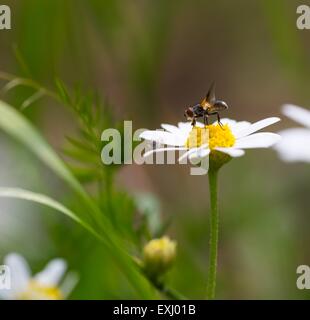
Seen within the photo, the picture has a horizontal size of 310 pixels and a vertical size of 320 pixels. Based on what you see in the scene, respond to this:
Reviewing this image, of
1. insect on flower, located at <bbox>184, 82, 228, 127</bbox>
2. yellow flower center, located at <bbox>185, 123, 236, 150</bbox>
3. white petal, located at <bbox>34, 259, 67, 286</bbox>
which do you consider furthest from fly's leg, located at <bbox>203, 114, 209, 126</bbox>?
white petal, located at <bbox>34, 259, 67, 286</bbox>

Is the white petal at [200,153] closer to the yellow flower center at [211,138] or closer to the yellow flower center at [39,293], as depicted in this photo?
the yellow flower center at [211,138]

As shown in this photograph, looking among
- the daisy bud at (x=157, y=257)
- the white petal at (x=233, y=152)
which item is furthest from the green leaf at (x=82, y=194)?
the white petal at (x=233, y=152)

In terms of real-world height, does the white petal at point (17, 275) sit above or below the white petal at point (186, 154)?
below

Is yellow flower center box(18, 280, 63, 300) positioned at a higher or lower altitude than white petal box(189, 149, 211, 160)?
lower

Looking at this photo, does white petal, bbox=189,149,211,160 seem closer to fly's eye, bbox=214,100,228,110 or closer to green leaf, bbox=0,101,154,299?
green leaf, bbox=0,101,154,299

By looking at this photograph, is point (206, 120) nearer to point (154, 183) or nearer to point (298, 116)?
point (298, 116)

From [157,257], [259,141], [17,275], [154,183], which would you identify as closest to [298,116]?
[259,141]
